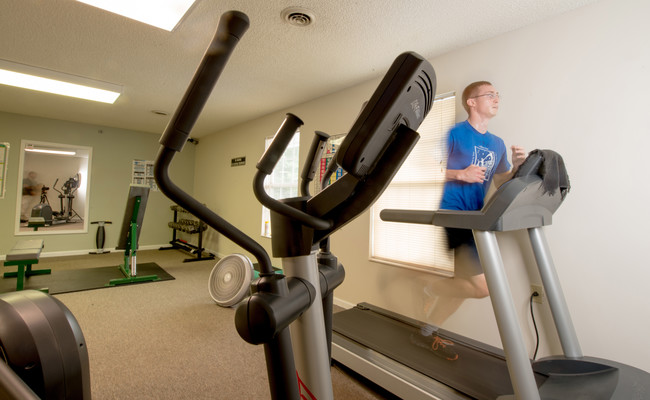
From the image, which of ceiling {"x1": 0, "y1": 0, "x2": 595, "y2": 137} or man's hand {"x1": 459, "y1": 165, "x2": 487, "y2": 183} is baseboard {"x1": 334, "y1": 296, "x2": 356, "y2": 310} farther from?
ceiling {"x1": 0, "y1": 0, "x2": 595, "y2": 137}

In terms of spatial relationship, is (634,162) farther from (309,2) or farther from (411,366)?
(309,2)

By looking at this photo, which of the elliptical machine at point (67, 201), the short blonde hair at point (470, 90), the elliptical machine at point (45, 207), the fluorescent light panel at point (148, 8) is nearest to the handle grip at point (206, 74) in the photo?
the fluorescent light panel at point (148, 8)

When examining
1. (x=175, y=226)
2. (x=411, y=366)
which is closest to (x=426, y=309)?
(x=411, y=366)

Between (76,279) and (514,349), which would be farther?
(76,279)

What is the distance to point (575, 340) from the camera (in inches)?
62.3

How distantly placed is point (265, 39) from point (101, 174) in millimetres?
4885

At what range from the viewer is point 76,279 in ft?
12.4

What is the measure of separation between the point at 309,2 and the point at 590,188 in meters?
2.03

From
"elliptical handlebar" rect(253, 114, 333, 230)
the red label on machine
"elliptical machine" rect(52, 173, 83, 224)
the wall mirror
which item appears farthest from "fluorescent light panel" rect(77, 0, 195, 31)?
"elliptical machine" rect(52, 173, 83, 224)

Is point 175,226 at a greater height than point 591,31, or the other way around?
point 591,31

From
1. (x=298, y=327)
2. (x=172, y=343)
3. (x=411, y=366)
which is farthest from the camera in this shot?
(x=172, y=343)

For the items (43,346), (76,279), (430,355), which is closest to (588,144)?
(430,355)

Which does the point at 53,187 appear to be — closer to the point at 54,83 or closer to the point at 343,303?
the point at 54,83

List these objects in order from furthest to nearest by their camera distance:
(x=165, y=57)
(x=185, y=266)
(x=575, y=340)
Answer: (x=185, y=266) < (x=165, y=57) < (x=575, y=340)
